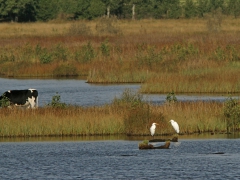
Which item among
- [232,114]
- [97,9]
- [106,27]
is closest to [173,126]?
[232,114]

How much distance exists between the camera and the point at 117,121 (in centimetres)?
2462

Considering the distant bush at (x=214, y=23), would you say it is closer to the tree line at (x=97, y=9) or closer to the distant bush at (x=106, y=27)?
the distant bush at (x=106, y=27)

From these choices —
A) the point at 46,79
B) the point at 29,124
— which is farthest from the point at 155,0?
the point at 29,124

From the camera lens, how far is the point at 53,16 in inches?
3903

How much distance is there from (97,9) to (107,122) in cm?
7396

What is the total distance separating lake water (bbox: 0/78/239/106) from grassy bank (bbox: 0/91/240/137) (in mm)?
6284

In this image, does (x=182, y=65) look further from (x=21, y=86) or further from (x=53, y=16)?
(x=53, y=16)

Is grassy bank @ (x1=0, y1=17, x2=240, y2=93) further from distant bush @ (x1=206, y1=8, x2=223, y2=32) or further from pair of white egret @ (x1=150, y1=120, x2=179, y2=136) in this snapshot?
pair of white egret @ (x1=150, y1=120, x2=179, y2=136)

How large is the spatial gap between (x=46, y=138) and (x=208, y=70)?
16985 mm

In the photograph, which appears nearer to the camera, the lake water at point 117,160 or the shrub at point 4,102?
the lake water at point 117,160

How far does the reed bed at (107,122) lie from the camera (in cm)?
2439

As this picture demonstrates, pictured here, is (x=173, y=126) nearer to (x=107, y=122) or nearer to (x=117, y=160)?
(x=107, y=122)

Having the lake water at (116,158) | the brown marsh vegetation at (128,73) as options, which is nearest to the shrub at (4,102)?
the brown marsh vegetation at (128,73)

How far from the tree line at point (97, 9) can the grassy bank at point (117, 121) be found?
7050cm
